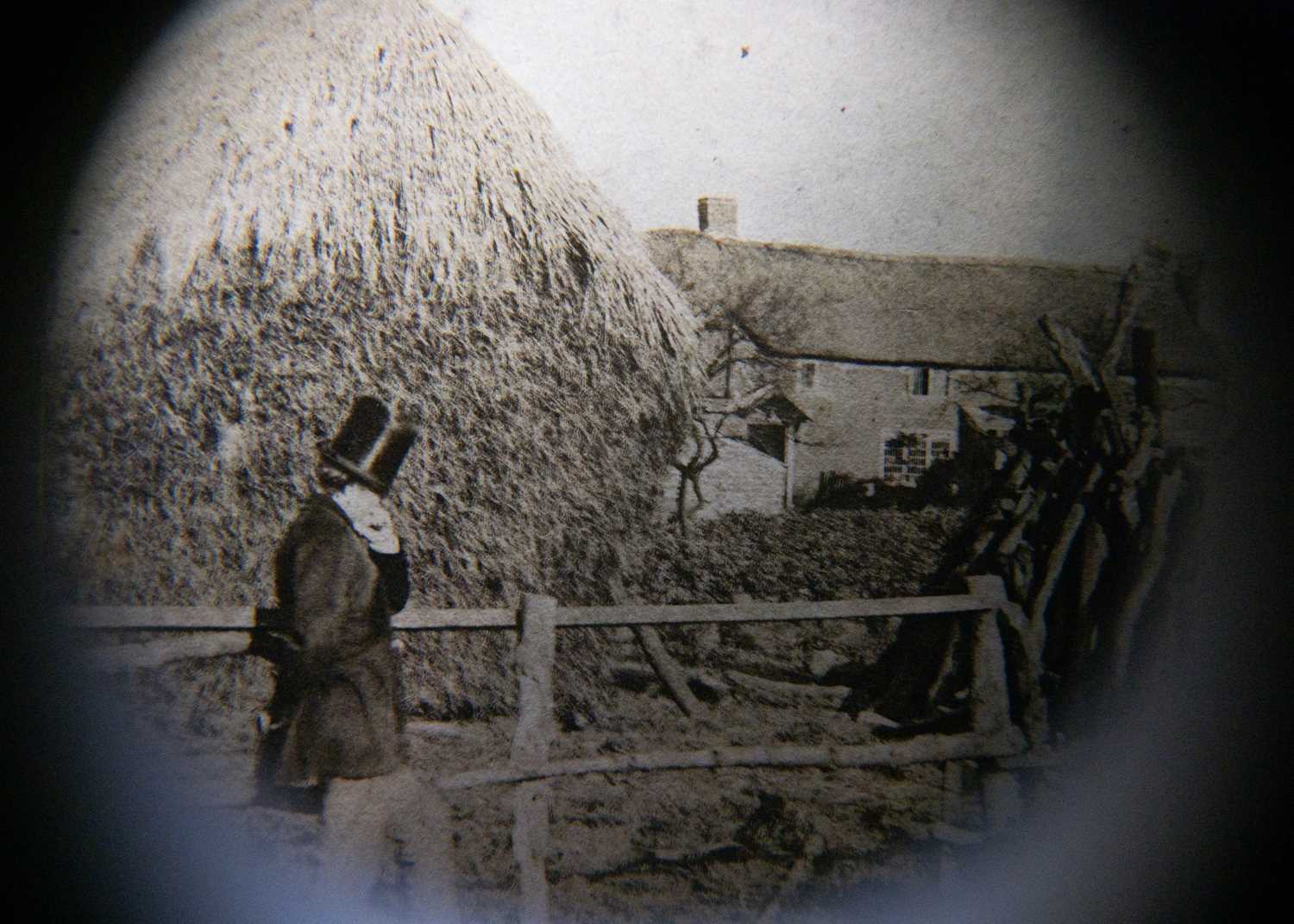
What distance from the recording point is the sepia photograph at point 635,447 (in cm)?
234

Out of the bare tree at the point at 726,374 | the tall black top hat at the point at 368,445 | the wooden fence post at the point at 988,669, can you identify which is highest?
the bare tree at the point at 726,374

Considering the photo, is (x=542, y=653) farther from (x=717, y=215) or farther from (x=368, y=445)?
(x=717, y=215)

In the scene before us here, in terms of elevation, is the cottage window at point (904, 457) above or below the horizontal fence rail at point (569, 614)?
above

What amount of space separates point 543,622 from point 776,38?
1.87 m

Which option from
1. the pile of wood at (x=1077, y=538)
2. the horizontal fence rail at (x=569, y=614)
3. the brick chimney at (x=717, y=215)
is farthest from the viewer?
the pile of wood at (x=1077, y=538)

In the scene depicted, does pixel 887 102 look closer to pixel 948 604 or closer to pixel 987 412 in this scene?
pixel 987 412

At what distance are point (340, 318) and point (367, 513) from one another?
59 cm

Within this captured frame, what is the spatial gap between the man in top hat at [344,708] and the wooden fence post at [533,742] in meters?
0.26

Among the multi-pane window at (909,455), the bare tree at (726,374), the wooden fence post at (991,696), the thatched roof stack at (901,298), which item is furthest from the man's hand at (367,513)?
the wooden fence post at (991,696)

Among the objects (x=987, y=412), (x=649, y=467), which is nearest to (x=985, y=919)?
(x=987, y=412)

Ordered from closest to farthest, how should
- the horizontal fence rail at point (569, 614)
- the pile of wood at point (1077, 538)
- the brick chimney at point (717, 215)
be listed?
1. the horizontal fence rail at point (569, 614)
2. the brick chimney at point (717, 215)
3. the pile of wood at point (1077, 538)

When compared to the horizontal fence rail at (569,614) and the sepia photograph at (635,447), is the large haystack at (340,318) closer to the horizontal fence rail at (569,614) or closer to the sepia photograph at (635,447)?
the sepia photograph at (635,447)

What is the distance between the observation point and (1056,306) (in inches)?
95.6

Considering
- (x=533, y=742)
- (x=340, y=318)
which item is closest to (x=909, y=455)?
(x=533, y=742)
